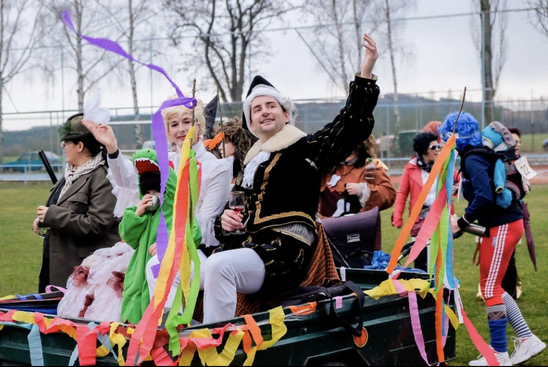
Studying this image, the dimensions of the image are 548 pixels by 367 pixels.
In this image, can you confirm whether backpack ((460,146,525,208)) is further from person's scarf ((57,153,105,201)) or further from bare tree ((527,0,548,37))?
bare tree ((527,0,548,37))

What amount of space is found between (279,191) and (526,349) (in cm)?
282

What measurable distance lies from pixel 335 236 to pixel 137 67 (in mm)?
17932

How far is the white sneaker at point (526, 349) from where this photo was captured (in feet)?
18.4

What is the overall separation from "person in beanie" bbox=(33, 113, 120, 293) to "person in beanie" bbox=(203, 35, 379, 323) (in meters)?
A: 1.54

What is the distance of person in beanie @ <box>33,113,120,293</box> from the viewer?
532 centimetres

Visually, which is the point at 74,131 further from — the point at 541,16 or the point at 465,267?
the point at 541,16

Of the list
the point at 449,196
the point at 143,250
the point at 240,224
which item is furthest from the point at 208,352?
the point at 449,196

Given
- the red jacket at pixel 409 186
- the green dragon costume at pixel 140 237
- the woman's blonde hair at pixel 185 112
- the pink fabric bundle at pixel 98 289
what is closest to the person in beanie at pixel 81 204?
the pink fabric bundle at pixel 98 289

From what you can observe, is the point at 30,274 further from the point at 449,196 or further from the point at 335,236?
the point at 449,196

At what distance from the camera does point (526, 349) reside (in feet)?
18.5

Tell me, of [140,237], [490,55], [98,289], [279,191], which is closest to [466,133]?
[279,191]

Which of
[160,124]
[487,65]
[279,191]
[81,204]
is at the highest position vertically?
[487,65]

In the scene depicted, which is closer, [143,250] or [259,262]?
[259,262]

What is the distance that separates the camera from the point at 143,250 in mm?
4219
